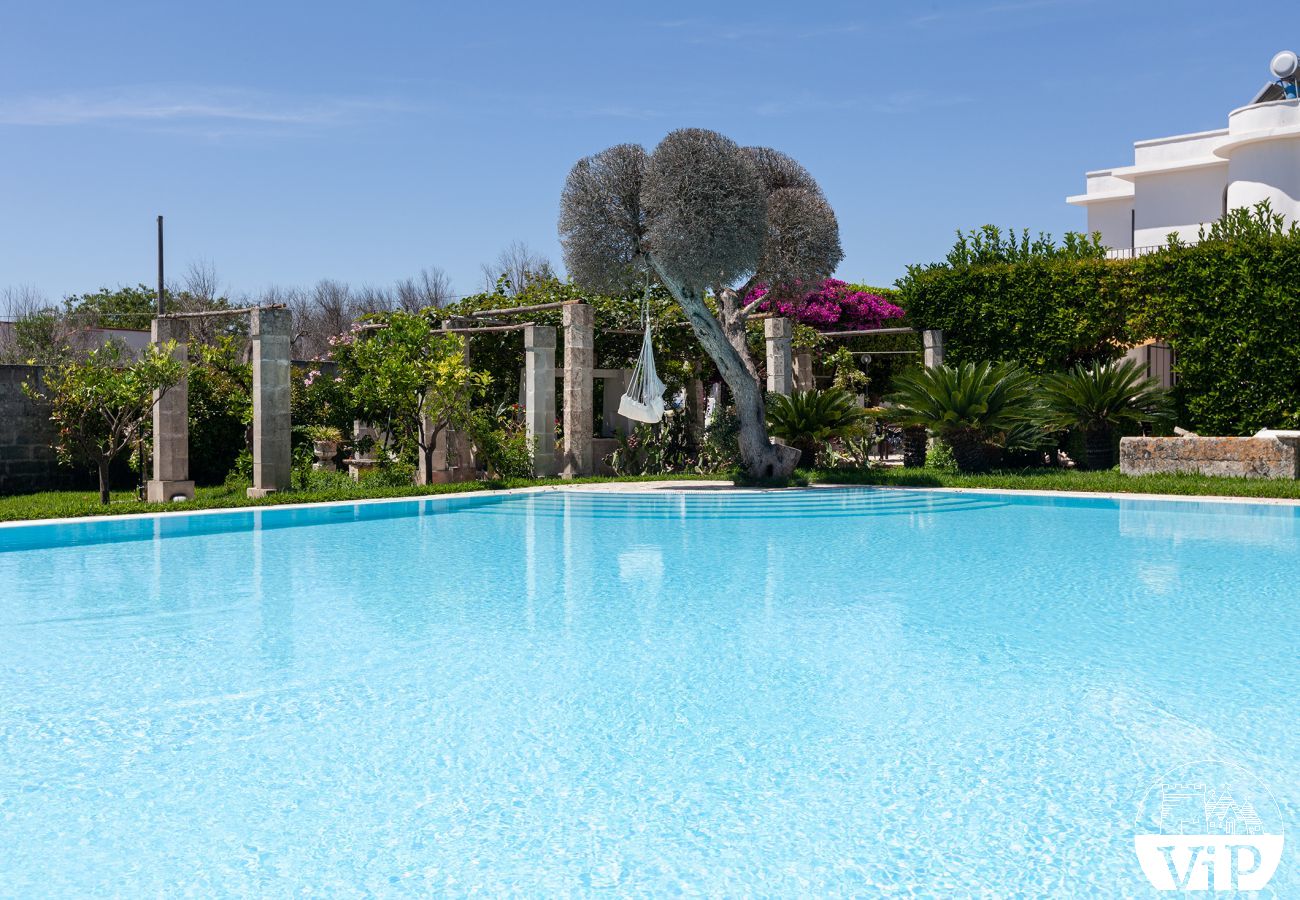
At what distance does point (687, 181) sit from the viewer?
14.6 m

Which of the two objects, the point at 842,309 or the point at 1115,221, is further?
the point at 1115,221

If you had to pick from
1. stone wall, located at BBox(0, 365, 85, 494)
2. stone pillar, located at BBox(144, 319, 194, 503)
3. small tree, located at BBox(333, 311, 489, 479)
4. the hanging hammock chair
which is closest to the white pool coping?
the hanging hammock chair

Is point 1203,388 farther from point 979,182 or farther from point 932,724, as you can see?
point 932,724

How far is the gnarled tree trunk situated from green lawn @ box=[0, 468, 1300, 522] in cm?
83

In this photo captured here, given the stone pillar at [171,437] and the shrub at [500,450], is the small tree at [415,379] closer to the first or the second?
the shrub at [500,450]

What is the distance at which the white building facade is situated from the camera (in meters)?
23.7

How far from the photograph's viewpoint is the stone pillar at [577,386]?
17875 millimetres

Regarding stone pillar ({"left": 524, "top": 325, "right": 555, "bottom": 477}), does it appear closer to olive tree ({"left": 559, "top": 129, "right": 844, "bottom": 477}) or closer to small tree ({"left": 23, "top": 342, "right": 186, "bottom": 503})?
olive tree ({"left": 559, "top": 129, "right": 844, "bottom": 477})

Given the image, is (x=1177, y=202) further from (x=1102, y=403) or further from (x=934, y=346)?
(x=1102, y=403)

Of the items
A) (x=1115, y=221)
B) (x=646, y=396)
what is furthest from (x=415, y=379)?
(x=1115, y=221)

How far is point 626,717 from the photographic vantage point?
4953 millimetres

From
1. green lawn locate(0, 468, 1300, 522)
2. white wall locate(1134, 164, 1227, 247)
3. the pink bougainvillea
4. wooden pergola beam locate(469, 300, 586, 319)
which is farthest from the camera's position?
white wall locate(1134, 164, 1227, 247)

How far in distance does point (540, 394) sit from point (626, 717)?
512 inches

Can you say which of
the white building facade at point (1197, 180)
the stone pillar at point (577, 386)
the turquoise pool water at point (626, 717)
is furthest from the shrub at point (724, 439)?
the white building facade at point (1197, 180)
